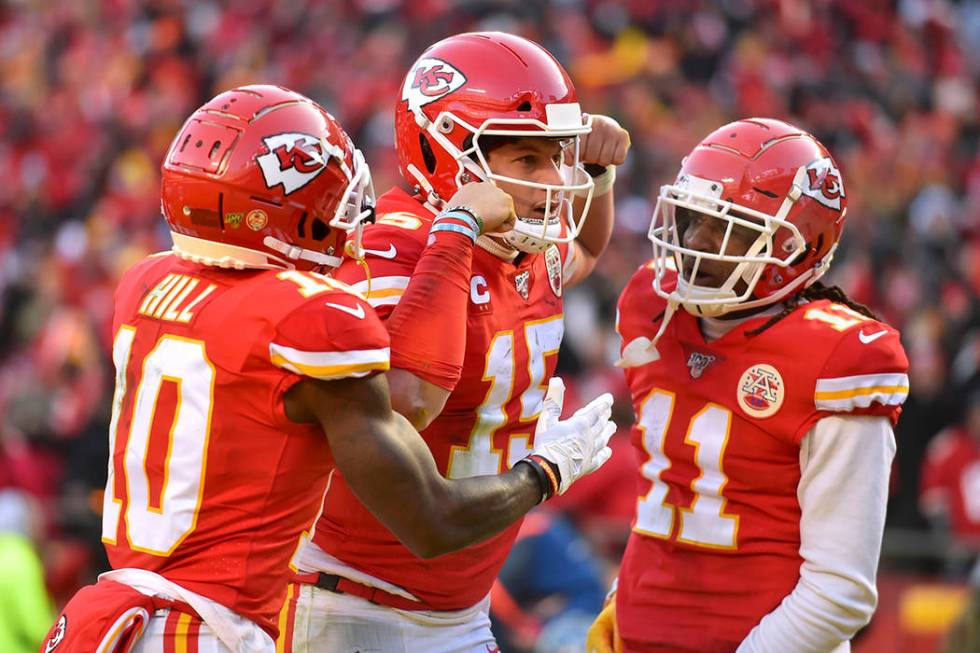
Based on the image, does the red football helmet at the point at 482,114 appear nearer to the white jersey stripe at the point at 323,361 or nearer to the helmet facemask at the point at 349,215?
the helmet facemask at the point at 349,215

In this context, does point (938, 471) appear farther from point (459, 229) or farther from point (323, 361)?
point (323, 361)

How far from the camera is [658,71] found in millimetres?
13133

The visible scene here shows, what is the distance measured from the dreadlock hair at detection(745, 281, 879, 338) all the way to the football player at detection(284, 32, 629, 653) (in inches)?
21.5

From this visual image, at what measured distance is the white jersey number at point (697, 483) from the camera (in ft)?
11.4

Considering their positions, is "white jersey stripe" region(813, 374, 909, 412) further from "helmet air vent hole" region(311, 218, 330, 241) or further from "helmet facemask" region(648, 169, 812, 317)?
"helmet air vent hole" region(311, 218, 330, 241)

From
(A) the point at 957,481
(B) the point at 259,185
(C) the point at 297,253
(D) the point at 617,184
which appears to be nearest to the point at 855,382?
(C) the point at 297,253

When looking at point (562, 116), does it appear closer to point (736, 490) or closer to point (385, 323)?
point (385, 323)

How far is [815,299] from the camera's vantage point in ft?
11.9

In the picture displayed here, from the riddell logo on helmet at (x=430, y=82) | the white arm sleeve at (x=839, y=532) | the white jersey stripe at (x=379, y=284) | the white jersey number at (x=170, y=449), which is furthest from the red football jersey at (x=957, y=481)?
the white jersey number at (x=170, y=449)

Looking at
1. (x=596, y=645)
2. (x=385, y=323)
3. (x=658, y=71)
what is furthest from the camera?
(x=658, y=71)

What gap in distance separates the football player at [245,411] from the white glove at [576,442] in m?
0.11

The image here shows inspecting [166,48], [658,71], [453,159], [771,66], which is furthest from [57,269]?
[453,159]

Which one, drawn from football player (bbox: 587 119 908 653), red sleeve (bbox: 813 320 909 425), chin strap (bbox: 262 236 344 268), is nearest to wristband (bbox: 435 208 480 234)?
chin strap (bbox: 262 236 344 268)

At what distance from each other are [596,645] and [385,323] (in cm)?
113
